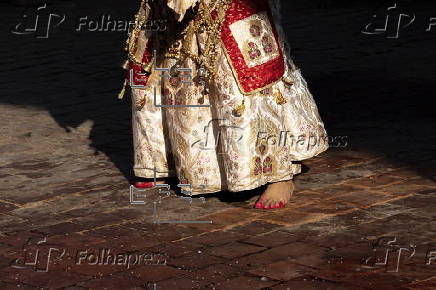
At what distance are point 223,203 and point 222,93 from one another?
623 mm

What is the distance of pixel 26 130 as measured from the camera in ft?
26.1

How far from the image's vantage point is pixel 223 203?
607cm

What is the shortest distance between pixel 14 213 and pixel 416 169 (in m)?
2.19

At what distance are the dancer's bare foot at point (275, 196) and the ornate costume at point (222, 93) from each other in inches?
2.9

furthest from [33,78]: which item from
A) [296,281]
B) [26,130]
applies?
[296,281]

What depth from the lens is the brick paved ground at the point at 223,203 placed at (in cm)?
499
